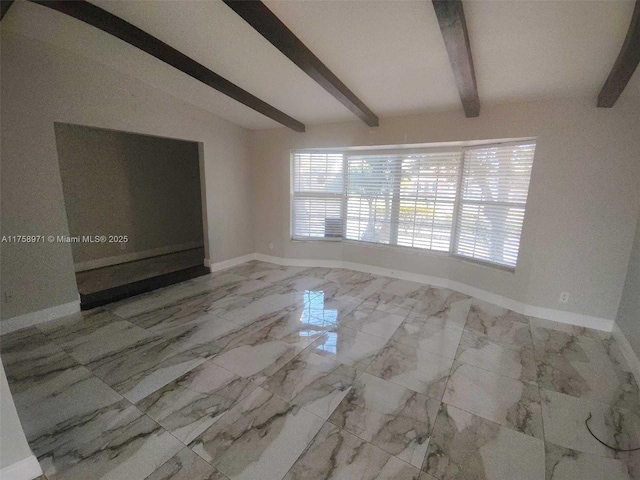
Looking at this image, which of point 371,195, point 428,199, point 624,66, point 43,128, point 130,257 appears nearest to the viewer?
point 624,66

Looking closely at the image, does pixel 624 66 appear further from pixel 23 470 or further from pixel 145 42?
pixel 23 470

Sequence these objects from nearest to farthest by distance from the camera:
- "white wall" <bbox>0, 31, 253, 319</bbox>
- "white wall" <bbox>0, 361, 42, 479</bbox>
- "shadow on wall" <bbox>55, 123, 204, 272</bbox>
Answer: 1. "white wall" <bbox>0, 361, 42, 479</bbox>
2. "white wall" <bbox>0, 31, 253, 319</bbox>
3. "shadow on wall" <bbox>55, 123, 204, 272</bbox>

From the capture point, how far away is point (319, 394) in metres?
1.98

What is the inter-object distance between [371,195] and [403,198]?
51cm

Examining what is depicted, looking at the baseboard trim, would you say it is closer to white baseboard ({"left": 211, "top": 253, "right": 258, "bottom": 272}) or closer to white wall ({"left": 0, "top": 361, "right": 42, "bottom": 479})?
white baseboard ({"left": 211, "top": 253, "right": 258, "bottom": 272})

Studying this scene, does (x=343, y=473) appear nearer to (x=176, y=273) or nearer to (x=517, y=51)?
(x=517, y=51)

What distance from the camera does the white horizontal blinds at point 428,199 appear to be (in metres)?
3.94

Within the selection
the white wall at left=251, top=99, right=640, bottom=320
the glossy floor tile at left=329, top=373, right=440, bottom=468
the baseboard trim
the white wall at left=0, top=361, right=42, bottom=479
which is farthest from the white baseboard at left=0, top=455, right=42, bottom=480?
the white wall at left=251, top=99, right=640, bottom=320

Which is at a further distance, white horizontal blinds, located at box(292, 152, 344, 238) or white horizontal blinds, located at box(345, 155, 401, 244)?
white horizontal blinds, located at box(292, 152, 344, 238)

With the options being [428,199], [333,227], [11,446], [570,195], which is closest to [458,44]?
[570,195]

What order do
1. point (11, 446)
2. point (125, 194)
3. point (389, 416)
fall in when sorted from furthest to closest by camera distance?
point (125, 194)
point (389, 416)
point (11, 446)

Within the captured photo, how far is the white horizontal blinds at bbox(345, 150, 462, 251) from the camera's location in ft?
13.1

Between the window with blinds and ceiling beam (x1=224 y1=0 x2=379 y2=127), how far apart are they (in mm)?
1467

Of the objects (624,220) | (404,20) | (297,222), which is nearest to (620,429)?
(624,220)
